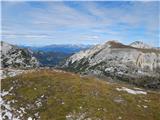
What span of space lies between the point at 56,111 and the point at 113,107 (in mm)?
9114

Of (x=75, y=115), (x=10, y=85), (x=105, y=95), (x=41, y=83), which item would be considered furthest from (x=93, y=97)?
(x=10, y=85)

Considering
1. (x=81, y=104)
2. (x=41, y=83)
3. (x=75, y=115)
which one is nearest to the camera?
(x=75, y=115)

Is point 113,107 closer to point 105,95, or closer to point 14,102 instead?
point 105,95

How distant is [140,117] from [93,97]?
28.3ft

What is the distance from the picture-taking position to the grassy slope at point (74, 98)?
47438mm

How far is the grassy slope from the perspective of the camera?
47.4 m

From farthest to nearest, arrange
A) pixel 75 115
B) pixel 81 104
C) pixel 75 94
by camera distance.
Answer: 1. pixel 75 94
2. pixel 81 104
3. pixel 75 115

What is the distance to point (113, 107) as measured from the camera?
4950cm

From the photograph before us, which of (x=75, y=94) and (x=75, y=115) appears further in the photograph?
(x=75, y=94)

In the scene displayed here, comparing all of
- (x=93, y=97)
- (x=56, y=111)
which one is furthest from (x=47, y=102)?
(x=93, y=97)

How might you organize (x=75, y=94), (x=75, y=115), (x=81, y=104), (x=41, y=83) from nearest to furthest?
(x=75, y=115) → (x=81, y=104) → (x=75, y=94) → (x=41, y=83)

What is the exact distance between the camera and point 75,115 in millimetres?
46312

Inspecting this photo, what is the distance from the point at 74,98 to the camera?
51594 millimetres

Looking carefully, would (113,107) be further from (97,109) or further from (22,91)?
(22,91)
